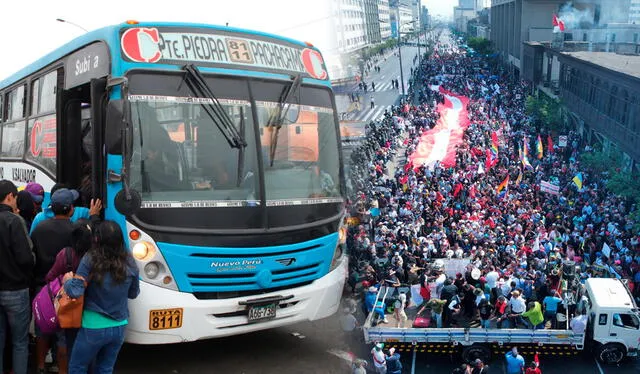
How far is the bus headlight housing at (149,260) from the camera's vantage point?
20.1 feet

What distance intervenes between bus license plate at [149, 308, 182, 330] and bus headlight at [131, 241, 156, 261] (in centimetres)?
55

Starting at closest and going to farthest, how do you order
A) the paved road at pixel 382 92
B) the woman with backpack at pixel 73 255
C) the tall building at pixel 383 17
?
the woman with backpack at pixel 73 255 < the paved road at pixel 382 92 < the tall building at pixel 383 17

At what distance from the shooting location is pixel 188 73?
6484 mm

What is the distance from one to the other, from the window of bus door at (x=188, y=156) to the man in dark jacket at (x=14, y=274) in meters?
1.23

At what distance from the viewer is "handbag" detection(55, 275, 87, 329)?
489cm

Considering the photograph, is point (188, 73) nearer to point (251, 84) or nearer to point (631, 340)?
point (251, 84)

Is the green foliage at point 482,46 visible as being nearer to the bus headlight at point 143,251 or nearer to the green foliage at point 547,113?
the green foliage at point 547,113

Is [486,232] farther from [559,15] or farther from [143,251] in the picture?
[559,15]

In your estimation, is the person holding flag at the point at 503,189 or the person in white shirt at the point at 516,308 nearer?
the person in white shirt at the point at 516,308

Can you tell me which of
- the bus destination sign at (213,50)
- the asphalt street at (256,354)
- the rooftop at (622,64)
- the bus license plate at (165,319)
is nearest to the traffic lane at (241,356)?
the asphalt street at (256,354)

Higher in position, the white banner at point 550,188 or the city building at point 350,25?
the city building at point 350,25

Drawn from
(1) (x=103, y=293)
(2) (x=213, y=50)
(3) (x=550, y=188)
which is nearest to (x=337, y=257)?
(2) (x=213, y=50)

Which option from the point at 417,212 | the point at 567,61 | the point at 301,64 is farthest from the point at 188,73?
the point at 567,61

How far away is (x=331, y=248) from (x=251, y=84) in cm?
211
